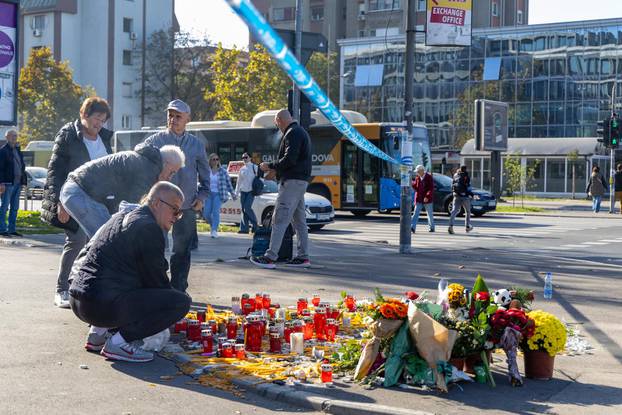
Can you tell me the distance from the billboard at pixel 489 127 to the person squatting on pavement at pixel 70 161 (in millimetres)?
39712

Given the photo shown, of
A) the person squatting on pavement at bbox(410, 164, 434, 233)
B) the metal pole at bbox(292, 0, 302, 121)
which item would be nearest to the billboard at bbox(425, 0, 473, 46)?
the metal pole at bbox(292, 0, 302, 121)

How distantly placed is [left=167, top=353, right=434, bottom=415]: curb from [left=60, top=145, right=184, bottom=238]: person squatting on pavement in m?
2.44

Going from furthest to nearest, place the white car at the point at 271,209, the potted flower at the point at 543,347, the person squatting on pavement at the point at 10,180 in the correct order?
the white car at the point at 271,209
the person squatting on pavement at the point at 10,180
the potted flower at the point at 543,347

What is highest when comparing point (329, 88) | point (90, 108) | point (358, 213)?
point (329, 88)

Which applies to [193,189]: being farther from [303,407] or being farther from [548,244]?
[548,244]

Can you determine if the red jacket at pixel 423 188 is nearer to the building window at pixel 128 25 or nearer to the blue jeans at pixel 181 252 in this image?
the blue jeans at pixel 181 252

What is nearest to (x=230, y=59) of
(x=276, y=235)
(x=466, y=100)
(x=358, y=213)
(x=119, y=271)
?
(x=466, y=100)

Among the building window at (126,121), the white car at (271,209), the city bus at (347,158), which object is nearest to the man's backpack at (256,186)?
the white car at (271,209)

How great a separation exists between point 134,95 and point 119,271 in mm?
74525

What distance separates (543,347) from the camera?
6.46m

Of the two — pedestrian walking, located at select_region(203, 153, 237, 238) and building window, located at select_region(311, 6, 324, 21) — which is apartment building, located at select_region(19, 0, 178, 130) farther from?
pedestrian walking, located at select_region(203, 153, 237, 238)

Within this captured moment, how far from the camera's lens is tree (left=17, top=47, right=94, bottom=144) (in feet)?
207

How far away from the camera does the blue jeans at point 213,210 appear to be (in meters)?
20.7

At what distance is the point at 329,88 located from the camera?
76.1 meters
